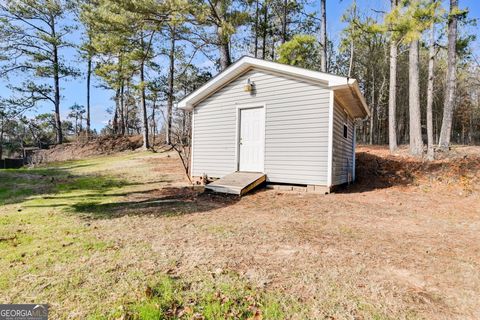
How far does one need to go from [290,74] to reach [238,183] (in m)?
3.04

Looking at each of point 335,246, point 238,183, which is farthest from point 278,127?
point 335,246

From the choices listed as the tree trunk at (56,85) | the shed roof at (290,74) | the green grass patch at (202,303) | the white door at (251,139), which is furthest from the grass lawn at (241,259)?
the tree trunk at (56,85)

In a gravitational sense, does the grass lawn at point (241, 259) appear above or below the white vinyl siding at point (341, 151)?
below

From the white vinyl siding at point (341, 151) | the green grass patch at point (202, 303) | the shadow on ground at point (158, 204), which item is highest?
the white vinyl siding at point (341, 151)

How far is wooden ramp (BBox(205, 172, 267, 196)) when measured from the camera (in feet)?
20.9

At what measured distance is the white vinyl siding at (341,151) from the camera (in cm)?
704

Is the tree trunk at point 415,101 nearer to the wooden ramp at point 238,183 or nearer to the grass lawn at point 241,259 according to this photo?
the grass lawn at point 241,259

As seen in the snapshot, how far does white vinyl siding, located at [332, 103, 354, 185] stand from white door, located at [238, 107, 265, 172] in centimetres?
188

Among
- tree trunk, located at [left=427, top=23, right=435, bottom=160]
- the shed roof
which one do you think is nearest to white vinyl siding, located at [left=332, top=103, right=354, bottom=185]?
the shed roof

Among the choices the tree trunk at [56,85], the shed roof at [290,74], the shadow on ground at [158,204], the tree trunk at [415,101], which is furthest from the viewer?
the tree trunk at [56,85]

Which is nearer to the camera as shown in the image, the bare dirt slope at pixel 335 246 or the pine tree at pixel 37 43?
the bare dirt slope at pixel 335 246

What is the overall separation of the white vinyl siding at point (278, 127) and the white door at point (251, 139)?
0.57 feet

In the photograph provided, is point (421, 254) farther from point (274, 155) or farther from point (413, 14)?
point (413, 14)

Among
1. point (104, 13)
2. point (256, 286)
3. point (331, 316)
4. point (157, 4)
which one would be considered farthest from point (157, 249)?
point (104, 13)
